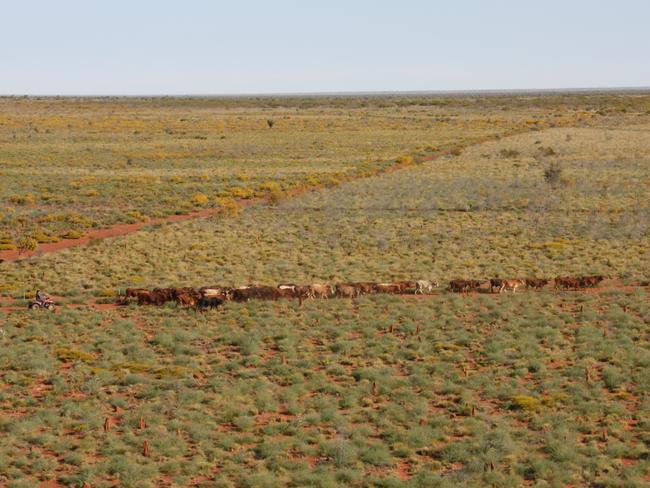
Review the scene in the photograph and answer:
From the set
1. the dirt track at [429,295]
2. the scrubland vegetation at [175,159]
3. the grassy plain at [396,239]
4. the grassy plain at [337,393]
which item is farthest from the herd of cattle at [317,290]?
Result: the scrubland vegetation at [175,159]

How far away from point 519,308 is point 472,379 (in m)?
6.29

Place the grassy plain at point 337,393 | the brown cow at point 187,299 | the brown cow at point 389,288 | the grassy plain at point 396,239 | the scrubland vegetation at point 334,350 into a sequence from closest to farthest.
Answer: the grassy plain at point 337,393
the scrubland vegetation at point 334,350
the brown cow at point 187,299
the brown cow at point 389,288
the grassy plain at point 396,239

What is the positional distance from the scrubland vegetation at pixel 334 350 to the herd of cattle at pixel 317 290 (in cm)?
53

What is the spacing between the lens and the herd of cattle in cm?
2381

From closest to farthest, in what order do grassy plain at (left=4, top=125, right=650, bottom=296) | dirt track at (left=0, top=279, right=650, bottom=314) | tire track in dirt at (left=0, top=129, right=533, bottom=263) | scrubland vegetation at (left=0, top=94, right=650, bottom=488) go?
scrubland vegetation at (left=0, top=94, right=650, bottom=488), dirt track at (left=0, top=279, right=650, bottom=314), grassy plain at (left=4, top=125, right=650, bottom=296), tire track in dirt at (left=0, top=129, right=533, bottom=263)

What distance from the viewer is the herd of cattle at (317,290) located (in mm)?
23812

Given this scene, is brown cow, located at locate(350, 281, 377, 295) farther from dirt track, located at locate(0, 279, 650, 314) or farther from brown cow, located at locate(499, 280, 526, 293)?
brown cow, located at locate(499, 280, 526, 293)

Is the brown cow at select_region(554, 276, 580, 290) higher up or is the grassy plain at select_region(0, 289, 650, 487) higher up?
the brown cow at select_region(554, 276, 580, 290)

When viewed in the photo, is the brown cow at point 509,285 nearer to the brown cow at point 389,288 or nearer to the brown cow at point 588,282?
the brown cow at point 588,282

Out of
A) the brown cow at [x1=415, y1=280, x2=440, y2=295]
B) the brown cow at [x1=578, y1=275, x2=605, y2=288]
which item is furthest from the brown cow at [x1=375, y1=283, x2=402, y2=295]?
the brown cow at [x1=578, y1=275, x2=605, y2=288]

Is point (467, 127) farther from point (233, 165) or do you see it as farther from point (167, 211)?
point (167, 211)

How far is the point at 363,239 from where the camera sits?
3416cm

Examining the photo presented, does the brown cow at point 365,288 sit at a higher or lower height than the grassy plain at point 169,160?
lower

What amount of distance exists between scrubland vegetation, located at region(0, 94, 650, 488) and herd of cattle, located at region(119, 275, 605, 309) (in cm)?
53
